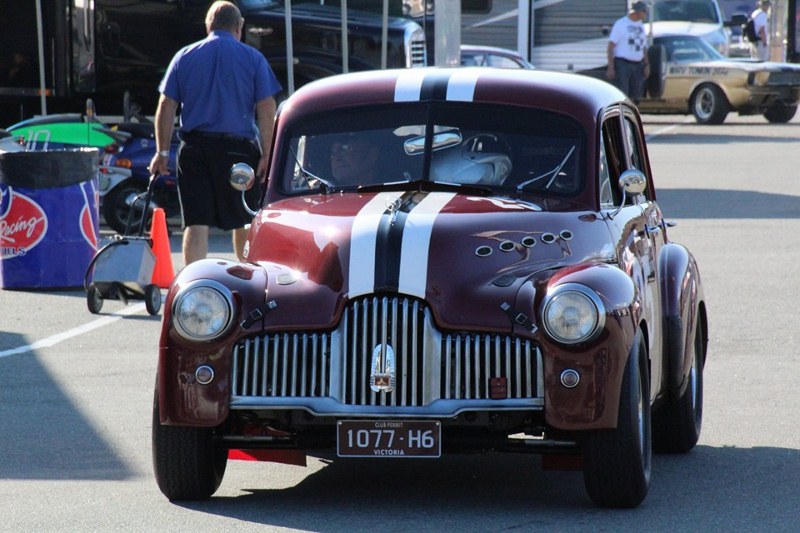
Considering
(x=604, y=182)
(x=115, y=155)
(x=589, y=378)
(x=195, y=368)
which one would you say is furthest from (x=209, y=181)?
(x=589, y=378)

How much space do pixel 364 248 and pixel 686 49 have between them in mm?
26328

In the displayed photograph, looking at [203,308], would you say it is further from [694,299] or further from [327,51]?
[327,51]

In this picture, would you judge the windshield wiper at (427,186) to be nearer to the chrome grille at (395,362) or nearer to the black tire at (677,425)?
the chrome grille at (395,362)

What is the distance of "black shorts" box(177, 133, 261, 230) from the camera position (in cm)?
1078

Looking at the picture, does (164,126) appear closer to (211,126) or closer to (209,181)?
(211,126)

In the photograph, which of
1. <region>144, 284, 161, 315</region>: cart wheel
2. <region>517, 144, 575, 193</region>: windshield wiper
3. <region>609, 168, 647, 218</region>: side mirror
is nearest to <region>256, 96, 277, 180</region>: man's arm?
<region>144, 284, 161, 315</region>: cart wheel

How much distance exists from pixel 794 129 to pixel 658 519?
26333 mm

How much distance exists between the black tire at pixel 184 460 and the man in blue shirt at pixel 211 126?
4681 mm

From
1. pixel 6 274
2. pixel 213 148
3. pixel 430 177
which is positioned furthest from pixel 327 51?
pixel 430 177

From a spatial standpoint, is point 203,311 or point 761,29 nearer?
point 203,311

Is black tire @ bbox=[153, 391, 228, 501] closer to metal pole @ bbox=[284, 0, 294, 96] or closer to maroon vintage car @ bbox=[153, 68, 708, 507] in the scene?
maroon vintage car @ bbox=[153, 68, 708, 507]

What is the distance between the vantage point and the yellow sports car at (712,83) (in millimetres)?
30594

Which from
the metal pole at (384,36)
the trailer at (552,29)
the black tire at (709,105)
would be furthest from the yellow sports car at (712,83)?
the metal pole at (384,36)

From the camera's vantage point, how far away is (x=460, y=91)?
280 inches
